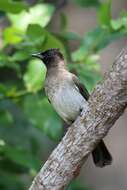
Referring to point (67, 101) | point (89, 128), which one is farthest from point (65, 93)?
point (89, 128)

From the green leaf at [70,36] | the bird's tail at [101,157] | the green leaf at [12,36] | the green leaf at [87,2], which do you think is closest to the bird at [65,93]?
the bird's tail at [101,157]

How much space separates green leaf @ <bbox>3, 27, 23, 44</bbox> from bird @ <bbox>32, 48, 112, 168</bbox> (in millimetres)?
244

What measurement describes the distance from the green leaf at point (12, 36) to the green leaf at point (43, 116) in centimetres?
42

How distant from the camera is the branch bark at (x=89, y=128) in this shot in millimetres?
4301

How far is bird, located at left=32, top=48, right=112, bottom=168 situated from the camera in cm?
525

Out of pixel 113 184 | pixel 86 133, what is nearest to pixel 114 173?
pixel 113 184

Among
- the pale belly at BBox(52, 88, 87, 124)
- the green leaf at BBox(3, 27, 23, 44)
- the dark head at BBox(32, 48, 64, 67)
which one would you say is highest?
the green leaf at BBox(3, 27, 23, 44)

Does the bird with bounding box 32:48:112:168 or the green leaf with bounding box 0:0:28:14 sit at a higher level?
the green leaf with bounding box 0:0:28:14

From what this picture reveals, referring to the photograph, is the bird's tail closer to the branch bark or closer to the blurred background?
the blurred background

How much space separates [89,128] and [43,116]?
49.9 inches

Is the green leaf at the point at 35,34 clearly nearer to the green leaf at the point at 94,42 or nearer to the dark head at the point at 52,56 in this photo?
Answer: the dark head at the point at 52,56

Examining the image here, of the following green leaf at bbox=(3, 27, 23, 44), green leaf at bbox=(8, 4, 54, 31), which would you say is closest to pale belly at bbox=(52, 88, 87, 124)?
green leaf at bbox=(3, 27, 23, 44)

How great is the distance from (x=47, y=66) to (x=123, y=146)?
3.56 meters

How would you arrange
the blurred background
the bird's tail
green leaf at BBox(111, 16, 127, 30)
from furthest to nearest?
1. the blurred background
2. green leaf at BBox(111, 16, 127, 30)
3. the bird's tail
